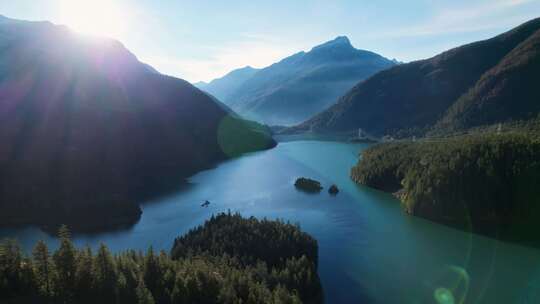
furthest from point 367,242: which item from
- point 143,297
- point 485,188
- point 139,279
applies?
point 143,297

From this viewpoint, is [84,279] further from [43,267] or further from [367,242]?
[367,242]

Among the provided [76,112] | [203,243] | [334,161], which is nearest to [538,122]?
[334,161]

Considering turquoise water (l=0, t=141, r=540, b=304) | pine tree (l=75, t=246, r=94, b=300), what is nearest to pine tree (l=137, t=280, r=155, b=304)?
pine tree (l=75, t=246, r=94, b=300)

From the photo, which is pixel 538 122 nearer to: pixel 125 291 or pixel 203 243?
pixel 203 243

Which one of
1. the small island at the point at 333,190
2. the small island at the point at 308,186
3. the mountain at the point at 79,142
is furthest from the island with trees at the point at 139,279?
the small island at the point at 308,186

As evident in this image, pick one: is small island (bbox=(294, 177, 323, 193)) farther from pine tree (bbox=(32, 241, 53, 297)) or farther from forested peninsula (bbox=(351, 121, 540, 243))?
pine tree (bbox=(32, 241, 53, 297))

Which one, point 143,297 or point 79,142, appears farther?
point 79,142
